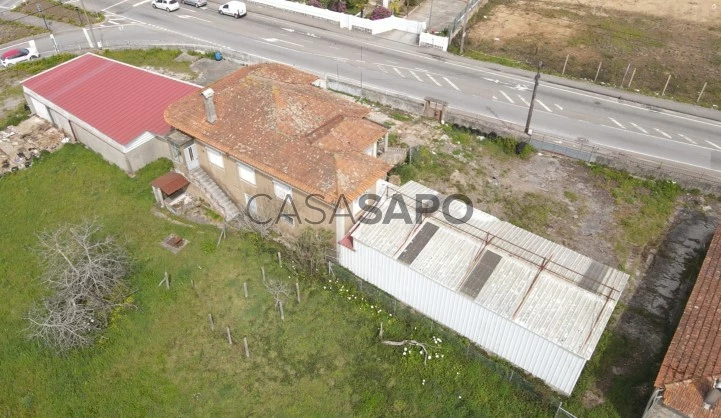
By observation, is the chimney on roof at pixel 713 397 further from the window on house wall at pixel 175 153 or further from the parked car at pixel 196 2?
the parked car at pixel 196 2

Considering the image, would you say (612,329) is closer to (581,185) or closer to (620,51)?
(581,185)

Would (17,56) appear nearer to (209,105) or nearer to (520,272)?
(209,105)

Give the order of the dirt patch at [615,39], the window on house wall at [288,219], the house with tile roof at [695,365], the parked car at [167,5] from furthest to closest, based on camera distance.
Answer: the parked car at [167,5]
the dirt patch at [615,39]
the window on house wall at [288,219]
the house with tile roof at [695,365]

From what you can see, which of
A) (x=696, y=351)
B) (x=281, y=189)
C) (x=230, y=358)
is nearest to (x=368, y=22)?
(x=281, y=189)

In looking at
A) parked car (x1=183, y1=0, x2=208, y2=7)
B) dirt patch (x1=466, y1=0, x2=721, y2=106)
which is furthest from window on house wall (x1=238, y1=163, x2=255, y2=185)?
parked car (x1=183, y1=0, x2=208, y2=7)

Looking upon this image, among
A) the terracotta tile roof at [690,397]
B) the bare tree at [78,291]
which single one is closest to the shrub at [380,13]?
the bare tree at [78,291]

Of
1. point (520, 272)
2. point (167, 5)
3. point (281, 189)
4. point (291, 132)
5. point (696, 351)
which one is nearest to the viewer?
point (696, 351)

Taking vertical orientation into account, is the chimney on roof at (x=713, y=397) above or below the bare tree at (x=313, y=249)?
above

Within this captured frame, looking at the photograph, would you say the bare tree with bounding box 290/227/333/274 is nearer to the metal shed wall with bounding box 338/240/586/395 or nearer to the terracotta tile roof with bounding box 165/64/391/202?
the metal shed wall with bounding box 338/240/586/395
